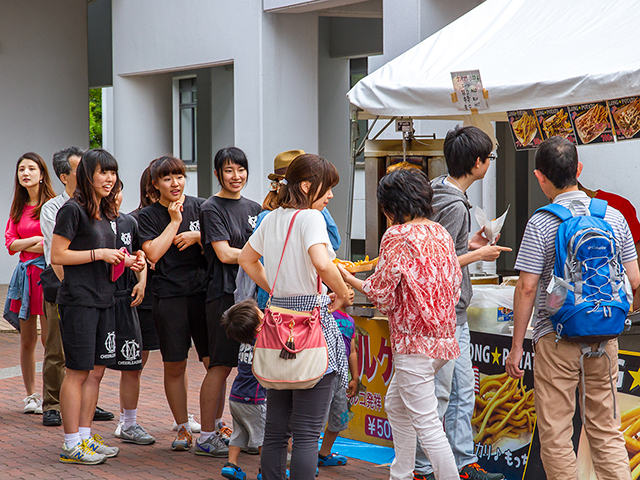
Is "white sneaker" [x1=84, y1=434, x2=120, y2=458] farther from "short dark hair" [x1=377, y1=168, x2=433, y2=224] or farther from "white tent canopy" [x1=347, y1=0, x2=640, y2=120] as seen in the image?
"white tent canopy" [x1=347, y1=0, x2=640, y2=120]

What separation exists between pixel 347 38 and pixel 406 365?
→ 1129 centimetres

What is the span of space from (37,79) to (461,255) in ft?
43.2

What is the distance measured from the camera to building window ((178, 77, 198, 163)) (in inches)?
871

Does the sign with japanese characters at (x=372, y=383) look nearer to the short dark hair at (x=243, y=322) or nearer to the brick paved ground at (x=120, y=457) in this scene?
the brick paved ground at (x=120, y=457)

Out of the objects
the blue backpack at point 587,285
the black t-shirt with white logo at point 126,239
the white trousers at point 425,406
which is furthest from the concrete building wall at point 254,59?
the blue backpack at point 587,285

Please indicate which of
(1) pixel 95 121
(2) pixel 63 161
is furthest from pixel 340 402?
(1) pixel 95 121

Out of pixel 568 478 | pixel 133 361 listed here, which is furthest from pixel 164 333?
pixel 568 478

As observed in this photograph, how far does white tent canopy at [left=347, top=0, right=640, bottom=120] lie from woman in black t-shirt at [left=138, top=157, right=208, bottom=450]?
149cm

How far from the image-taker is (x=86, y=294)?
16.8ft

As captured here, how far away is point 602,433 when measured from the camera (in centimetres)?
382

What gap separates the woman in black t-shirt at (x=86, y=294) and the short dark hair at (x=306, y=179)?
178 cm

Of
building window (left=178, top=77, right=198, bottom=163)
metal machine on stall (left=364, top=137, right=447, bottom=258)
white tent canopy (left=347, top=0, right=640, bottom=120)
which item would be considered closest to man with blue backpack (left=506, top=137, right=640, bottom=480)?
white tent canopy (left=347, top=0, right=640, bottom=120)

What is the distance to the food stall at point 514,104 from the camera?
4.48 meters

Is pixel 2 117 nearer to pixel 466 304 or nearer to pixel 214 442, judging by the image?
pixel 214 442
